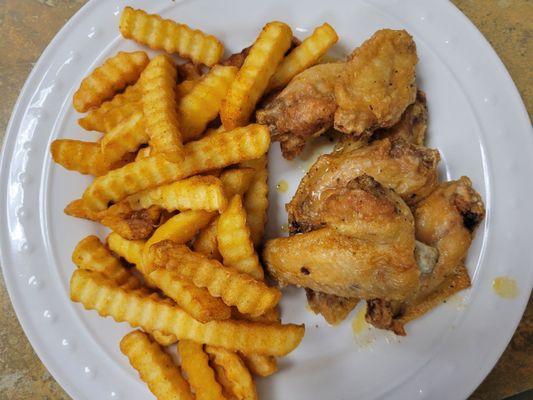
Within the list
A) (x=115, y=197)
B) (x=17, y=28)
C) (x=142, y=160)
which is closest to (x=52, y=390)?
(x=115, y=197)

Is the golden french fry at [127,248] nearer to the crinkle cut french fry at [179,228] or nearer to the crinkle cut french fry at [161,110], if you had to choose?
the crinkle cut french fry at [179,228]

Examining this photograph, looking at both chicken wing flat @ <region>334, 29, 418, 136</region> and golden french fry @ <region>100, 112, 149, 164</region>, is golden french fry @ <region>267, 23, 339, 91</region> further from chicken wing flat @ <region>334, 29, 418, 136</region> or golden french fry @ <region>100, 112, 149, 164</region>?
golden french fry @ <region>100, 112, 149, 164</region>

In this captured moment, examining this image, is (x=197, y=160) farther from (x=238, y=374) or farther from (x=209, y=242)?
(x=238, y=374)

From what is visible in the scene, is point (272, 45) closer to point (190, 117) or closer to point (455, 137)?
point (190, 117)

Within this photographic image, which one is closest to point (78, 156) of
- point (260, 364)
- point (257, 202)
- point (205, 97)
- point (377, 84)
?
point (205, 97)

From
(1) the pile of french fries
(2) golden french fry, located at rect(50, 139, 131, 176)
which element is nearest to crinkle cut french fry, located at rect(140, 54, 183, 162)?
(1) the pile of french fries

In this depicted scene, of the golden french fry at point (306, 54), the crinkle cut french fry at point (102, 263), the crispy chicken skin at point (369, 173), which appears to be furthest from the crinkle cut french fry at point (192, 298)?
the golden french fry at point (306, 54)
